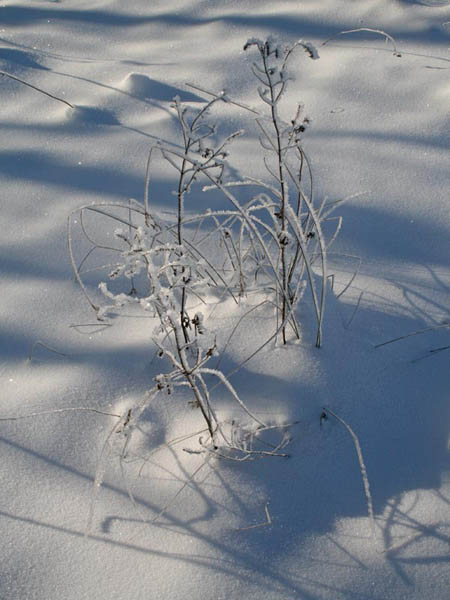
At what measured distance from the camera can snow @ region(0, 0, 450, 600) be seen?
980 mm

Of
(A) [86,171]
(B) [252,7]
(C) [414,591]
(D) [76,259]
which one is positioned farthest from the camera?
(B) [252,7]

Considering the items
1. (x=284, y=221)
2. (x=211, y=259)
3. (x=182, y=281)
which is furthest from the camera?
(x=211, y=259)

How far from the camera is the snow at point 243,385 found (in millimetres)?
980

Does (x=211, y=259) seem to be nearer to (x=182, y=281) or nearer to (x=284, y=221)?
(x=284, y=221)

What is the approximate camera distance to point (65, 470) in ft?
3.70

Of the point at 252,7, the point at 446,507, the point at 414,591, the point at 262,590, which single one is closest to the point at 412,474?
the point at 446,507

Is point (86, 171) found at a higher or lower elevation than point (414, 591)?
higher

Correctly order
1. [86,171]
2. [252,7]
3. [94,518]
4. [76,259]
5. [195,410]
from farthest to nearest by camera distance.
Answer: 1. [252,7]
2. [86,171]
3. [76,259]
4. [195,410]
5. [94,518]

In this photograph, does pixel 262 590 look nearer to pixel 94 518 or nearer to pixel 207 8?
pixel 94 518

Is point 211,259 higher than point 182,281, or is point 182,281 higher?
point 182,281

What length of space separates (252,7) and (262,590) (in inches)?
103

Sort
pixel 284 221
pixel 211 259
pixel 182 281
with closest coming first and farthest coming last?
A: pixel 182 281, pixel 284 221, pixel 211 259

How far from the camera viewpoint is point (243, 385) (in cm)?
122

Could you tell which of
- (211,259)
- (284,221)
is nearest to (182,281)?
(284,221)
